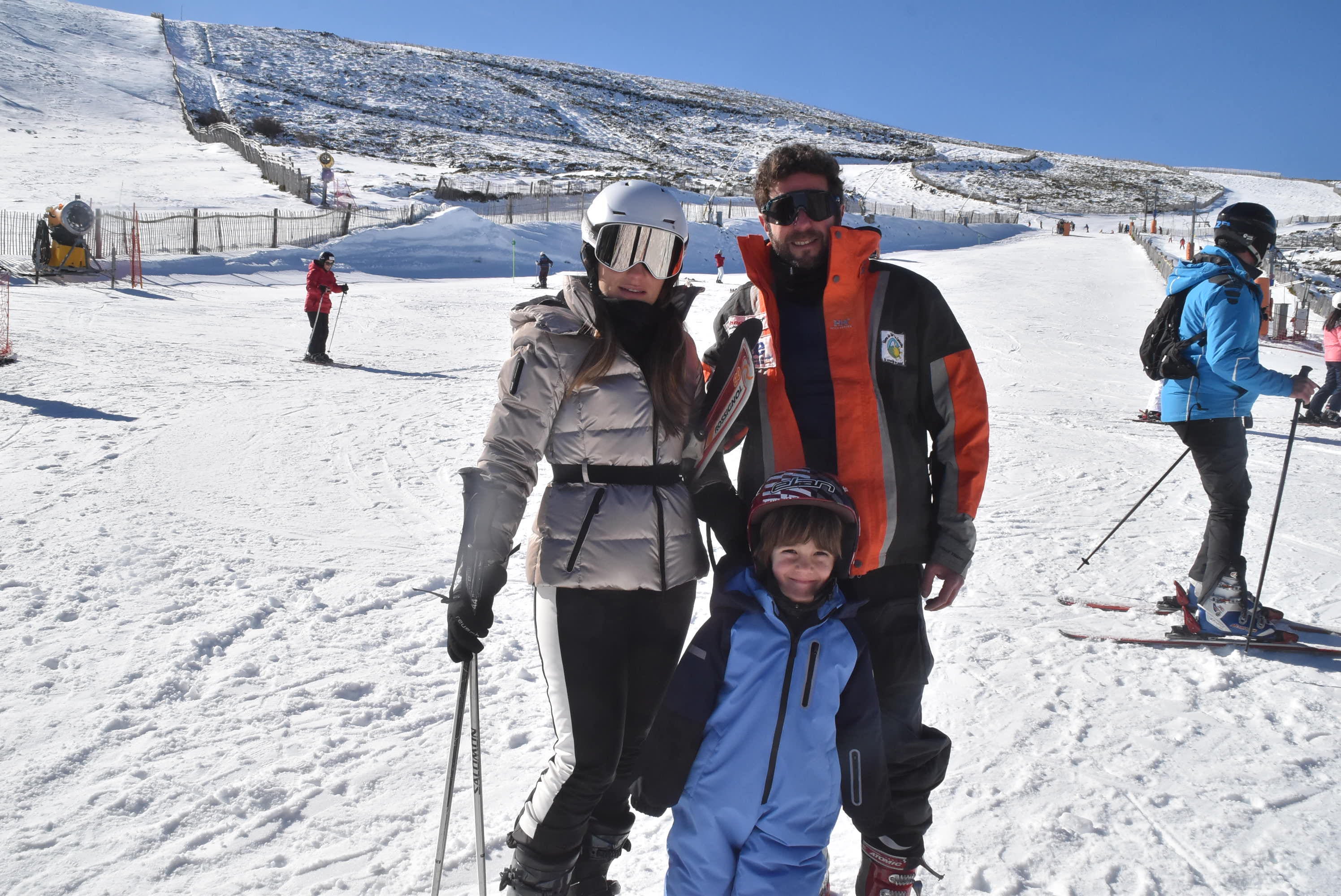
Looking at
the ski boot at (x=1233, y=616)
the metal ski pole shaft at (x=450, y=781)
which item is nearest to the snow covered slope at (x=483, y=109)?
the ski boot at (x=1233, y=616)

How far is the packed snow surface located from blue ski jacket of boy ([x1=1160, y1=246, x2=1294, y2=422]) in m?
1.21

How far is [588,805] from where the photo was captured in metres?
2.23

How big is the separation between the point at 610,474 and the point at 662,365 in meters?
0.32

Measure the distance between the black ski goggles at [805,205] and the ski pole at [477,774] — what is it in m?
1.48

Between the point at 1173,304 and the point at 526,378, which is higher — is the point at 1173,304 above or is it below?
above


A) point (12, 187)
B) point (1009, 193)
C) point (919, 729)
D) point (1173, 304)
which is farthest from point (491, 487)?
point (1009, 193)

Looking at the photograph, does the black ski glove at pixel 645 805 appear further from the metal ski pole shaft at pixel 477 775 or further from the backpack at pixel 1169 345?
the backpack at pixel 1169 345

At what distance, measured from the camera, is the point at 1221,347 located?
3791 millimetres

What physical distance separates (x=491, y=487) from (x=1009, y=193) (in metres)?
79.5

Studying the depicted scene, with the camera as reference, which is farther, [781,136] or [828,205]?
[781,136]

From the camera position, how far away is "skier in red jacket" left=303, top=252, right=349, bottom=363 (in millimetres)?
11289

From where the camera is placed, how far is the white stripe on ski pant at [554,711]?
219 centimetres

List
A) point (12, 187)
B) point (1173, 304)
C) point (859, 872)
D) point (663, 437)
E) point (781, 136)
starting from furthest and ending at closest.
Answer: point (781, 136)
point (12, 187)
point (1173, 304)
point (859, 872)
point (663, 437)

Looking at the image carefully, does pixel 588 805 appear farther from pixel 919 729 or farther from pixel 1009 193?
pixel 1009 193
